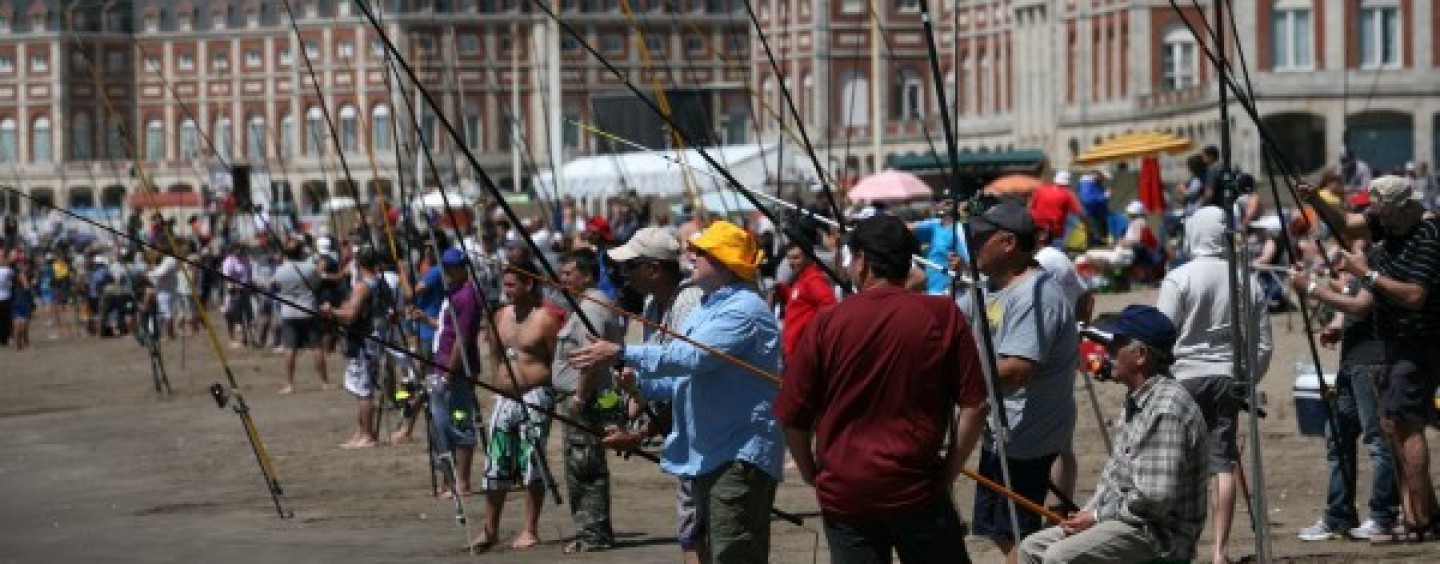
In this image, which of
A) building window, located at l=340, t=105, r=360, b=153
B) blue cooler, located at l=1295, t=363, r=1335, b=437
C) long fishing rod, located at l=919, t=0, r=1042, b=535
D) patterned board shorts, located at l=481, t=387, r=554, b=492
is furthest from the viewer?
building window, located at l=340, t=105, r=360, b=153

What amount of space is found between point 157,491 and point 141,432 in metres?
5.91

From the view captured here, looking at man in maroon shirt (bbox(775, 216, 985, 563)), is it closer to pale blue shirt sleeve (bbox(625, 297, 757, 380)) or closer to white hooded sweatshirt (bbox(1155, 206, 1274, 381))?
pale blue shirt sleeve (bbox(625, 297, 757, 380))

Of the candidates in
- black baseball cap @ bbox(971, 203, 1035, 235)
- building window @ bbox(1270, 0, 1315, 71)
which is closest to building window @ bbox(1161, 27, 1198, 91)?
building window @ bbox(1270, 0, 1315, 71)

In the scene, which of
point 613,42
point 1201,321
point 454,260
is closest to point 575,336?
point 1201,321

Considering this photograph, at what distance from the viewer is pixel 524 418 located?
1465 centimetres

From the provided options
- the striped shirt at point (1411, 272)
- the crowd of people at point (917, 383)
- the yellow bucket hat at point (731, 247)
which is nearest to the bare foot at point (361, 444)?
the crowd of people at point (917, 383)

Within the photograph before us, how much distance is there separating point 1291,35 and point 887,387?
56.2 m

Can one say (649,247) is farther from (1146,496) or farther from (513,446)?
(513,446)

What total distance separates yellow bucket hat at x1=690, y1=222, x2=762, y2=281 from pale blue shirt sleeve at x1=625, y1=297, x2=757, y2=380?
144mm

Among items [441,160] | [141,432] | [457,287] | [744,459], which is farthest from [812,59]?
[744,459]

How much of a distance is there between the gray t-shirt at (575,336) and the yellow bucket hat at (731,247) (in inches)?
140

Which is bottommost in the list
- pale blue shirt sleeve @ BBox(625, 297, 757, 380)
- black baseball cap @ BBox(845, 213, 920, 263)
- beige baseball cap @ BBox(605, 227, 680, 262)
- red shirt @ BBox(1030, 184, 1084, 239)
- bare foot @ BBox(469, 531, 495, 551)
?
bare foot @ BBox(469, 531, 495, 551)

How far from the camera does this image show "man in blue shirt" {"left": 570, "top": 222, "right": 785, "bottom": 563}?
1067cm

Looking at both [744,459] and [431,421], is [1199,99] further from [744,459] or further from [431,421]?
[744,459]
